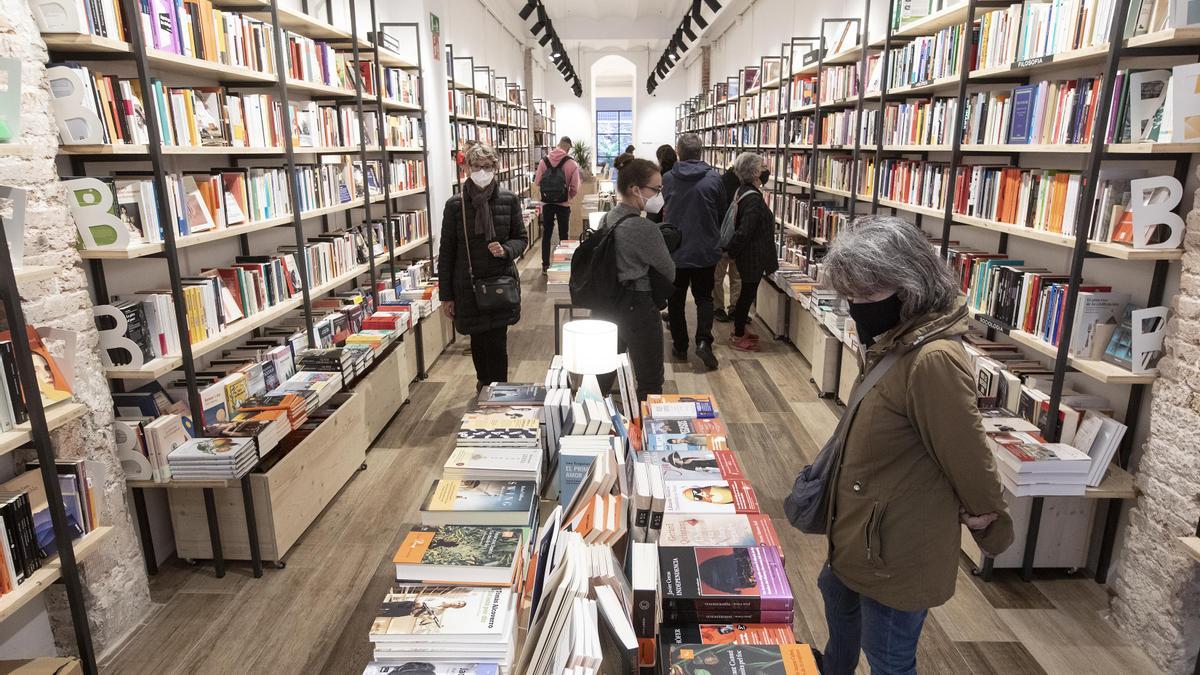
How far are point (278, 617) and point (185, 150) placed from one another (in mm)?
1940

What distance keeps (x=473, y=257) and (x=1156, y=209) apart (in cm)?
323

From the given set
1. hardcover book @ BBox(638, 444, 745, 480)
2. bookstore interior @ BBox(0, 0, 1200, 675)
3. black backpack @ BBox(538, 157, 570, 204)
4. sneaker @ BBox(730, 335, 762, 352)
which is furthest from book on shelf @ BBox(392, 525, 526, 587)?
black backpack @ BBox(538, 157, 570, 204)

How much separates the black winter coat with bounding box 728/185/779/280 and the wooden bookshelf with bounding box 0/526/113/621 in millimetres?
4776

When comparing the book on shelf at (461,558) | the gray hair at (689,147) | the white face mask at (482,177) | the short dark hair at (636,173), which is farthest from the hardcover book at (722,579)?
the gray hair at (689,147)

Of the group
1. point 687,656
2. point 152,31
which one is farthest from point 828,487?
point 152,31

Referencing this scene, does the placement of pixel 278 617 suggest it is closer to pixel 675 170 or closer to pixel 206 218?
pixel 206 218

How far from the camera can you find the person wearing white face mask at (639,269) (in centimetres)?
354

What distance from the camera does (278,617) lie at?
9.36 feet

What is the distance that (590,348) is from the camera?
283 cm

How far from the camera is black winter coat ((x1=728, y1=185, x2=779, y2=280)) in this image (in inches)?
232

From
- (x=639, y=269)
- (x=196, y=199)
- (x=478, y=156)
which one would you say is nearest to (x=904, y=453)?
(x=639, y=269)

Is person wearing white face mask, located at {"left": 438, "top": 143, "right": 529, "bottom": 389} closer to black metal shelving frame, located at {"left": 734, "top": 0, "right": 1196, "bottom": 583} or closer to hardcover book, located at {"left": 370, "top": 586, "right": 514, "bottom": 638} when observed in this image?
black metal shelving frame, located at {"left": 734, "top": 0, "right": 1196, "bottom": 583}

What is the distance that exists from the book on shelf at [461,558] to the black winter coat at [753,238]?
448cm

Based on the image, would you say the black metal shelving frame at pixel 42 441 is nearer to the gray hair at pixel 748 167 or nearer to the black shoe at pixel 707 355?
the black shoe at pixel 707 355
